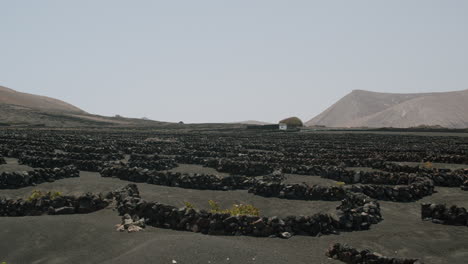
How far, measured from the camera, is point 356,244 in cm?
1375

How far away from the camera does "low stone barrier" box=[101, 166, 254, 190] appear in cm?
2447

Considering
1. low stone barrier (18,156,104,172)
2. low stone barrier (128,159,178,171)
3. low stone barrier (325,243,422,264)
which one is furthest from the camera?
low stone barrier (128,159,178,171)

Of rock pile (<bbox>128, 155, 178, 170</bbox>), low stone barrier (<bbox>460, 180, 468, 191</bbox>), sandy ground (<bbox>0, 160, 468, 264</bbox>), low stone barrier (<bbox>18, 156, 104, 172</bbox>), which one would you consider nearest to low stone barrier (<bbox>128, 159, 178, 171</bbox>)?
rock pile (<bbox>128, 155, 178, 170</bbox>)

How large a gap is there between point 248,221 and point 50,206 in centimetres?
954

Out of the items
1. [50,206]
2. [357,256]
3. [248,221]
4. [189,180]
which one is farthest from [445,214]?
[50,206]

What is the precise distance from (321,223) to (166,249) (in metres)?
6.27

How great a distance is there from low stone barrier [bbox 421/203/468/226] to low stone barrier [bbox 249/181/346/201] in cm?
466

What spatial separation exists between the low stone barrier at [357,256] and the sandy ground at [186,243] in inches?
16.1

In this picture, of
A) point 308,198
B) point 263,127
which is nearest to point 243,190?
point 308,198

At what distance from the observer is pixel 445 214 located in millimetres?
16312

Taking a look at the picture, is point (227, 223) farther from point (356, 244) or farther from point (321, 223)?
point (356, 244)

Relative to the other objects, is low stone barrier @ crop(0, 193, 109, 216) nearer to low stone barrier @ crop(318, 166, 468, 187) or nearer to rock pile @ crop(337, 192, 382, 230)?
rock pile @ crop(337, 192, 382, 230)

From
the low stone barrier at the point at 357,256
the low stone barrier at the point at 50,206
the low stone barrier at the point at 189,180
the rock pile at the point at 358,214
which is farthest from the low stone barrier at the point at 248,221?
the low stone barrier at the point at 189,180

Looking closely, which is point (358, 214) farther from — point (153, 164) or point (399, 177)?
point (153, 164)
